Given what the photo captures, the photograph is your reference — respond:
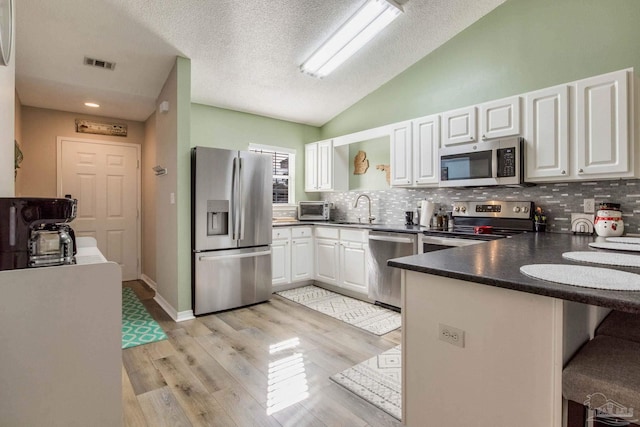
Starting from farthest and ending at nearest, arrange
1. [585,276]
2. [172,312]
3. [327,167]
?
[327,167] → [172,312] → [585,276]

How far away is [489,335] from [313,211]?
375 centimetres

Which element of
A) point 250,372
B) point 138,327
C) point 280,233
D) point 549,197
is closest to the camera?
point 250,372

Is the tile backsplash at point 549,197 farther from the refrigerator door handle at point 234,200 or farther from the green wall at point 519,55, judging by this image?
the refrigerator door handle at point 234,200

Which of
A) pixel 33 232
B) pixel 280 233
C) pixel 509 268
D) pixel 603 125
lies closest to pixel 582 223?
pixel 603 125

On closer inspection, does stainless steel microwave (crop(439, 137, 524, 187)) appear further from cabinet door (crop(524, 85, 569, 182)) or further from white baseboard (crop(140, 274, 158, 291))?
white baseboard (crop(140, 274, 158, 291))

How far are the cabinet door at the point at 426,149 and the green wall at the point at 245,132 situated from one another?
6.98 ft

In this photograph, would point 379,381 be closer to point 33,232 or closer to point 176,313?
point 33,232

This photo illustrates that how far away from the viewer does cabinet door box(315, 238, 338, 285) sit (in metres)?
4.08

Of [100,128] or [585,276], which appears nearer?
[585,276]

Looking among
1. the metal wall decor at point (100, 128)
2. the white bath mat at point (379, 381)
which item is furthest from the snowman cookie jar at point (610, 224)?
the metal wall decor at point (100, 128)

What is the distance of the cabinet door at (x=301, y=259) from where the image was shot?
4230 mm

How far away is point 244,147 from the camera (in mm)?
4547

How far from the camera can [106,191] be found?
4676 millimetres

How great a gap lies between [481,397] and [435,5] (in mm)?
3237
